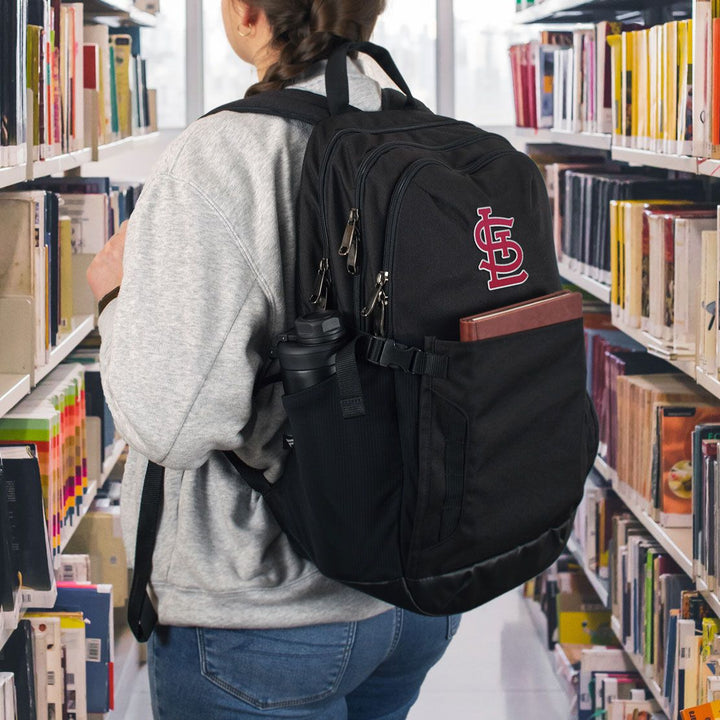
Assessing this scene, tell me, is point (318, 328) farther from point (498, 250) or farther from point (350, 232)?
point (498, 250)

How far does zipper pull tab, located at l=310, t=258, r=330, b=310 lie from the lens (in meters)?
1.03

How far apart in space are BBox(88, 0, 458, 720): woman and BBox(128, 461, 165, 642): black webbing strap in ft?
0.04

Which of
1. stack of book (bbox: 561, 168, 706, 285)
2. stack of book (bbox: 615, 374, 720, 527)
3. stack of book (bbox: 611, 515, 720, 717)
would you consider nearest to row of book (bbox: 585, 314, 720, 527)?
stack of book (bbox: 615, 374, 720, 527)

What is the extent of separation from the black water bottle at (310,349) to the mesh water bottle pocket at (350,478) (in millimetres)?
11

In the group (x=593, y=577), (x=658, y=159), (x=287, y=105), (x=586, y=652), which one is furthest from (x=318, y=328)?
(x=593, y=577)

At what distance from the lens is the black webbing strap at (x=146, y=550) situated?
109cm

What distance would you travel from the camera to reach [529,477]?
1.10m

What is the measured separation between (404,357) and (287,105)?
0.93 feet

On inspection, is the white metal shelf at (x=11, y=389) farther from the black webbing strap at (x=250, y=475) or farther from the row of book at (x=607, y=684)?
the row of book at (x=607, y=684)

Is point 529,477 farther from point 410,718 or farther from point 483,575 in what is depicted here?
point 410,718

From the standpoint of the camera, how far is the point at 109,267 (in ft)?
3.75

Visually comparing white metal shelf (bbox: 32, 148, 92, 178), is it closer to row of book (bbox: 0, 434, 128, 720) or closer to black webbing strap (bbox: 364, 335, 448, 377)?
row of book (bbox: 0, 434, 128, 720)

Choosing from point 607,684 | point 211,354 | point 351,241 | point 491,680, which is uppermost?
point 351,241

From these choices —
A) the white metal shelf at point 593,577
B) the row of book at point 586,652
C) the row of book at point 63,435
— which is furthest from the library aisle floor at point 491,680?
the row of book at point 63,435
